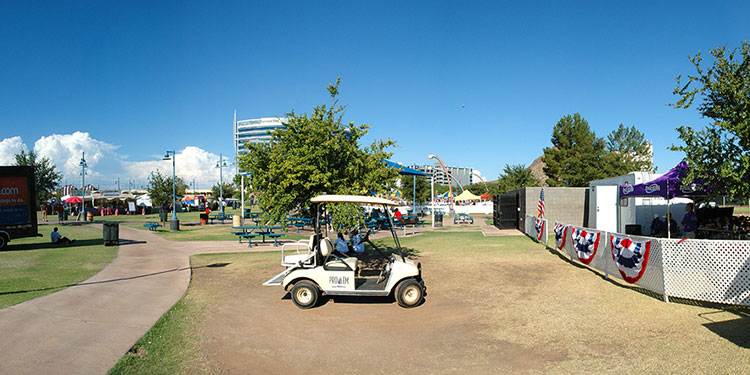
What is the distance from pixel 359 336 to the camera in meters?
6.22

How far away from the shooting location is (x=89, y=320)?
6637mm

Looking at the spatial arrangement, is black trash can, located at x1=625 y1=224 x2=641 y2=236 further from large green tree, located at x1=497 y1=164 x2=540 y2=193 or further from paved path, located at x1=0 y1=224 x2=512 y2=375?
large green tree, located at x1=497 y1=164 x2=540 y2=193

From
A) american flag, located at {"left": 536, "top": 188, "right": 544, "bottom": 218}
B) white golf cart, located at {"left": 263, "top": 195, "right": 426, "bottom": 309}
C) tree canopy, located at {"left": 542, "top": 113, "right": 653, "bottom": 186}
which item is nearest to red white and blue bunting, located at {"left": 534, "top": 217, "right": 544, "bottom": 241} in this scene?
american flag, located at {"left": 536, "top": 188, "right": 544, "bottom": 218}

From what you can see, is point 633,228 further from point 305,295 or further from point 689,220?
point 305,295

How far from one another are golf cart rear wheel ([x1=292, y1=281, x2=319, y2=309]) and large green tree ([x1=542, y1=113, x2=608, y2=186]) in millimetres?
43589

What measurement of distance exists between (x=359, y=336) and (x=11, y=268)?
1135 centimetres

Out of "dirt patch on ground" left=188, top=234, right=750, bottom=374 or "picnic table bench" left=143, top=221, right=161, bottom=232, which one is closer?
"dirt patch on ground" left=188, top=234, right=750, bottom=374

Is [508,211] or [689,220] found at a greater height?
[689,220]

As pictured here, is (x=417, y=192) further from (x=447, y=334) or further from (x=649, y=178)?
(x=447, y=334)

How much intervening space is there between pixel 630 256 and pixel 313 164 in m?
7.48

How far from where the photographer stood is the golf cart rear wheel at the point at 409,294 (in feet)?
25.5

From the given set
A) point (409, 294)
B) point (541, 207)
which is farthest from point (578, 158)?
point (409, 294)

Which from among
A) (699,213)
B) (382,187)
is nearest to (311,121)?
(382,187)

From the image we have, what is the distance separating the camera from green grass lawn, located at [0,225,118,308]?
28.5 ft
